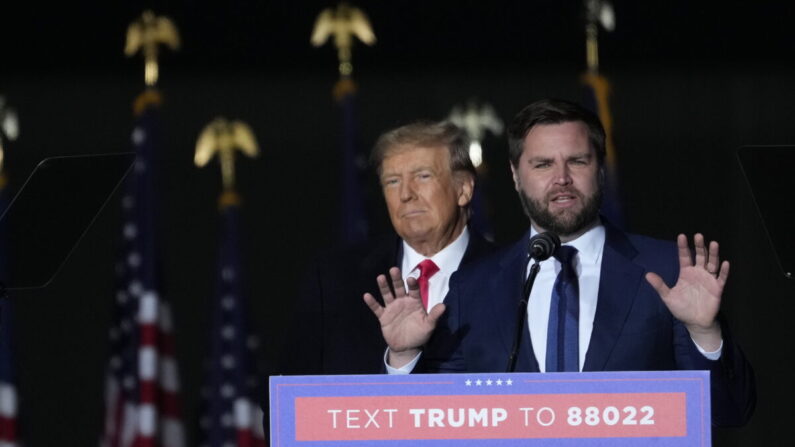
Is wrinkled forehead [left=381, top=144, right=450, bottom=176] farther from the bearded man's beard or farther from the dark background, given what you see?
the dark background

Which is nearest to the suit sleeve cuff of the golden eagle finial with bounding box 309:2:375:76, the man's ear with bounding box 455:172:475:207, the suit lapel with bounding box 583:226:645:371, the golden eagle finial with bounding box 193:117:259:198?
the suit lapel with bounding box 583:226:645:371

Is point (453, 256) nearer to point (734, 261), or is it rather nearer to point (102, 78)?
point (734, 261)

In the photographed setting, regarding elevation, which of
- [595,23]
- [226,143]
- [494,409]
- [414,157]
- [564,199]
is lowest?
[494,409]

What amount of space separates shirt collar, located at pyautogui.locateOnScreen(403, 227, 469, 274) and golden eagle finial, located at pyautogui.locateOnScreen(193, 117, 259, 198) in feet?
8.29

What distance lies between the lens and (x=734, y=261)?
577 centimetres

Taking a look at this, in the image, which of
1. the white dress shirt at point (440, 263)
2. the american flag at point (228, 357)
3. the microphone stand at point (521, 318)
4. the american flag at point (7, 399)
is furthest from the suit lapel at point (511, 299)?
the american flag at point (7, 399)

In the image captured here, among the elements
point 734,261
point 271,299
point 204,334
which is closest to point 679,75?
point 734,261

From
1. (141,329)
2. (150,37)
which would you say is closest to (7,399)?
(141,329)

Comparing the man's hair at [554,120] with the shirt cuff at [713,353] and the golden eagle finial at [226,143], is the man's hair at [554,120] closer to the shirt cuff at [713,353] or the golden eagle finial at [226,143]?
the shirt cuff at [713,353]

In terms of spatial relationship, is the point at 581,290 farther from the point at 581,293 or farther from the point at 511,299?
the point at 511,299

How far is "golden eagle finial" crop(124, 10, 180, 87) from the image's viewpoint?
5871 millimetres

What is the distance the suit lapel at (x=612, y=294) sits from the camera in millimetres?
2838

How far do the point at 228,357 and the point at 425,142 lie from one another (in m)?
2.65

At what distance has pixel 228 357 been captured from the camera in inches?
237
